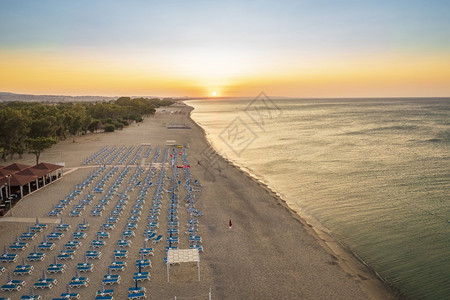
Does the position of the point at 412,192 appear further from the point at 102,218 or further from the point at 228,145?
the point at 228,145

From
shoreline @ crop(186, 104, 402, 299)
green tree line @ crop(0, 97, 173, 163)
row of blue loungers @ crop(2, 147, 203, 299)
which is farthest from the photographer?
→ green tree line @ crop(0, 97, 173, 163)

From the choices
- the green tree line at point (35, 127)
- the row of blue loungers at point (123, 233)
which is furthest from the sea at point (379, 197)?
the green tree line at point (35, 127)

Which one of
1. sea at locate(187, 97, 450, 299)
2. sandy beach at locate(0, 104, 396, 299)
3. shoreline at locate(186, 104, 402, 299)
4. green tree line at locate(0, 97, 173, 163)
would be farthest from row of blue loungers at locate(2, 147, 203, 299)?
green tree line at locate(0, 97, 173, 163)

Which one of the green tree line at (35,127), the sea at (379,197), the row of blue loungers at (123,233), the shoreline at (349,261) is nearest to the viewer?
the row of blue loungers at (123,233)

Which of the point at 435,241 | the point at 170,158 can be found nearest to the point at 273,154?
the point at 170,158

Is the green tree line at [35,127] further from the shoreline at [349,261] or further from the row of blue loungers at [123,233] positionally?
the shoreline at [349,261]

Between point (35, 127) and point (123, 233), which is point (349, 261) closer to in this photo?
point (123, 233)

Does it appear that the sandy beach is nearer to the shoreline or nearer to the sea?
the shoreline

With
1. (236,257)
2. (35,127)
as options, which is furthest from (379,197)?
(35,127)
